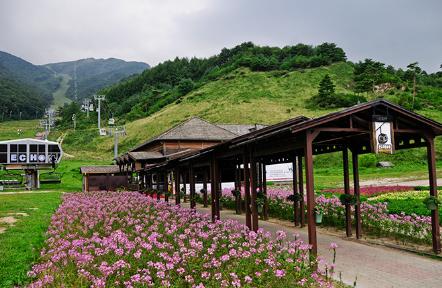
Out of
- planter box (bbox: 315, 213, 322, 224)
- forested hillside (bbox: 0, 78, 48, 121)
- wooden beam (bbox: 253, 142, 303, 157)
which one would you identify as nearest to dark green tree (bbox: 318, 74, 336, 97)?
wooden beam (bbox: 253, 142, 303, 157)

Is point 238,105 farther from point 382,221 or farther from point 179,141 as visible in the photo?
point 382,221

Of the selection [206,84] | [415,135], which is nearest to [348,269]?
[415,135]

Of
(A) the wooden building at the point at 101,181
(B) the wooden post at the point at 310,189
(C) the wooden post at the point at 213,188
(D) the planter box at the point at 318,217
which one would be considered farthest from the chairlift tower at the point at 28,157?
(B) the wooden post at the point at 310,189

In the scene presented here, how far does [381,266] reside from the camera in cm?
638

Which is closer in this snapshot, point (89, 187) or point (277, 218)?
point (277, 218)

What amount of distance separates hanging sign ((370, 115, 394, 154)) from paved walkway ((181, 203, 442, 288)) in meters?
2.34

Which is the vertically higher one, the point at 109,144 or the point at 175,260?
the point at 109,144

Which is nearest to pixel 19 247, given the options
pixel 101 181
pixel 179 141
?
pixel 101 181

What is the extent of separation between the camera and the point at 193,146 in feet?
105

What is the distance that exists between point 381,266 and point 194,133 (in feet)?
89.8

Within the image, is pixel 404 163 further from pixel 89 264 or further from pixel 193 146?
pixel 89 264

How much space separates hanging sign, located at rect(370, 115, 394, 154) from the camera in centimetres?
708

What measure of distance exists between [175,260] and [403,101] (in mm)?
59913

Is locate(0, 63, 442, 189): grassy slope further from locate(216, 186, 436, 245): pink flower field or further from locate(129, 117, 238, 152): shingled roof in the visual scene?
locate(216, 186, 436, 245): pink flower field
